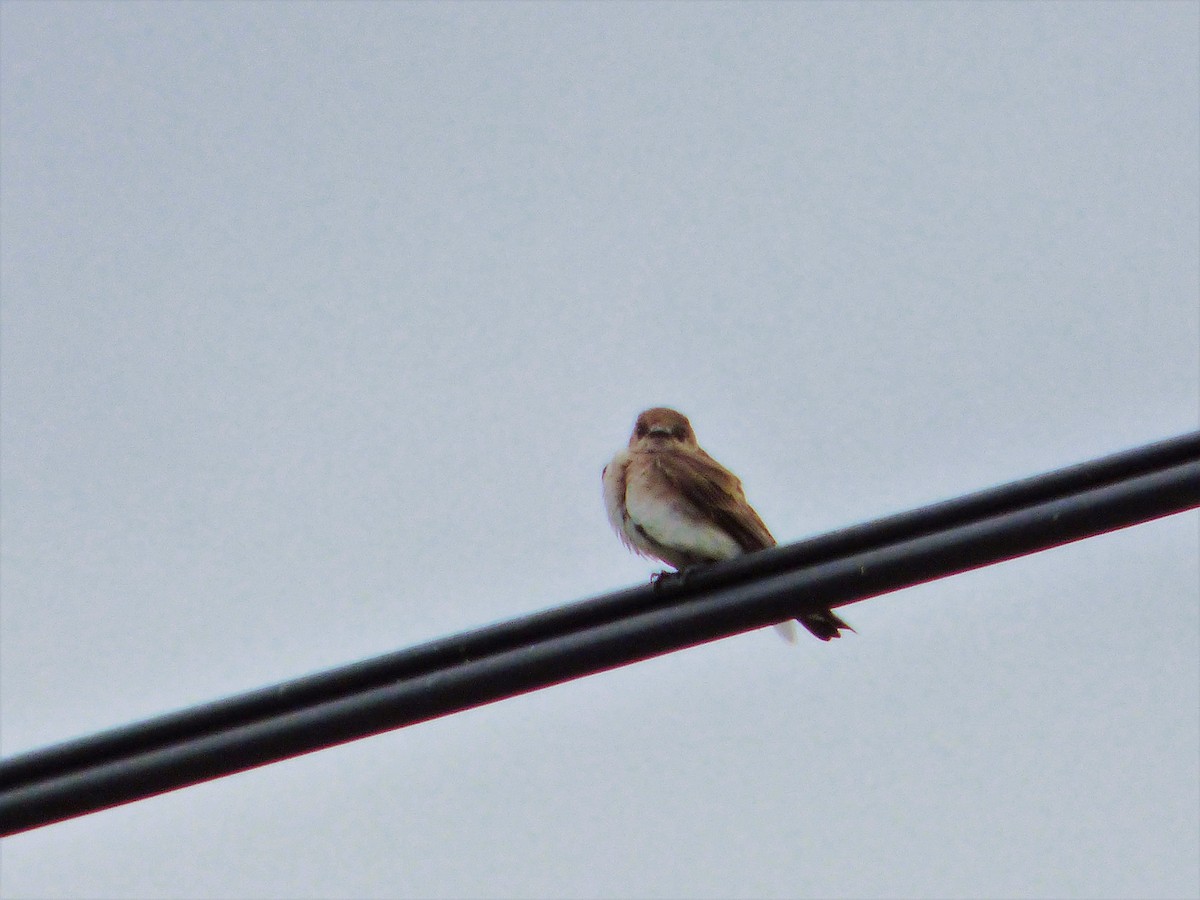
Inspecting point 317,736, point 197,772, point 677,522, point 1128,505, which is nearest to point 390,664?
point 317,736

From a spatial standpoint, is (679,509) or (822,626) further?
(679,509)

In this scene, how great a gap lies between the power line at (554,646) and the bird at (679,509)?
101 inches

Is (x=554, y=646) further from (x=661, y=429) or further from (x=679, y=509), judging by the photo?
(x=661, y=429)

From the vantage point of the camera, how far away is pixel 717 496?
20.5ft

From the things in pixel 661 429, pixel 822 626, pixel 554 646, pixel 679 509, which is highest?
pixel 661 429

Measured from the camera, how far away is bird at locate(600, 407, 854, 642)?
6188 millimetres

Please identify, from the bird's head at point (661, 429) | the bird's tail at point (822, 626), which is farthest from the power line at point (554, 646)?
the bird's head at point (661, 429)

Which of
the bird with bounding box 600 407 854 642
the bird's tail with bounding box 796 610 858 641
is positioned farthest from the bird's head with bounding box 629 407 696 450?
the bird's tail with bounding box 796 610 858 641

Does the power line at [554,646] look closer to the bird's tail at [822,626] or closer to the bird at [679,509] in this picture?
the bird's tail at [822,626]

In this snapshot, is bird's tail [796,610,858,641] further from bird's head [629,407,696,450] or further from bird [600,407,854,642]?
bird's head [629,407,696,450]

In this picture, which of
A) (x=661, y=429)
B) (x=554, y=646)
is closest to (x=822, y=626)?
(x=661, y=429)

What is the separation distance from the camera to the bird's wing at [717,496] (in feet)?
20.2

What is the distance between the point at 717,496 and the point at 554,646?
10.1 feet

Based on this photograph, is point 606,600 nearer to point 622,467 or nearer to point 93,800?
point 93,800
